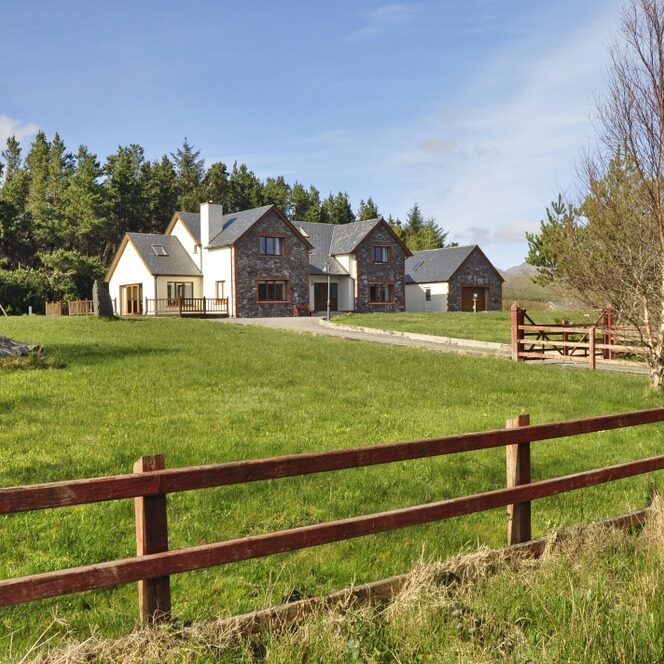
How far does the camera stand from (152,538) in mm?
3895

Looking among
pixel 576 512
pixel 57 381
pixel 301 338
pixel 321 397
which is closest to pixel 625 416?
pixel 576 512

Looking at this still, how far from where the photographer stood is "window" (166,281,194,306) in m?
47.5

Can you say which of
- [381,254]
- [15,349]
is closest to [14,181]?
[381,254]

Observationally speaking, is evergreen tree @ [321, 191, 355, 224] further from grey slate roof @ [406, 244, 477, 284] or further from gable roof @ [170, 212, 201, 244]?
gable roof @ [170, 212, 201, 244]

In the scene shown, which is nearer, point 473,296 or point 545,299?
point 473,296

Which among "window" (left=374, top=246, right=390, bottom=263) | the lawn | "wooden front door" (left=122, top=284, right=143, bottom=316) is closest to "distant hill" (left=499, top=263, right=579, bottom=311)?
the lawn

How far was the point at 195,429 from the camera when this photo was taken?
1007 centimetres

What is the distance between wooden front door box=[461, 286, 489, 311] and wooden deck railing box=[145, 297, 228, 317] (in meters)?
23.0

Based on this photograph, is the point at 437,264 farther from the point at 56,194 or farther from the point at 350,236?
the point at 56,194

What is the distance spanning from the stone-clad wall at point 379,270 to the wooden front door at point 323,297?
1.94 meters

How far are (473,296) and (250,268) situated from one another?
22801mm

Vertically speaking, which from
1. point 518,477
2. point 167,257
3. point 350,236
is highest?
point 350,236

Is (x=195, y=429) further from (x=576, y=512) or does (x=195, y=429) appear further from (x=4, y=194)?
(x=4, y=194)

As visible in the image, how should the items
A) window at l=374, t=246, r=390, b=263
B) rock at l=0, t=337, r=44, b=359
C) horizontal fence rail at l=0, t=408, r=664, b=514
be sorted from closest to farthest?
horizontal fence rail at l=0, t=408, r=664, b=514 < rock at l=0, t=337, r=44, b=359 < window at l=374, t=246, r=390, b=263
